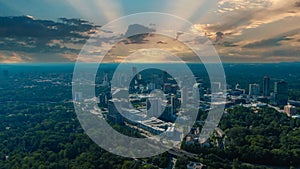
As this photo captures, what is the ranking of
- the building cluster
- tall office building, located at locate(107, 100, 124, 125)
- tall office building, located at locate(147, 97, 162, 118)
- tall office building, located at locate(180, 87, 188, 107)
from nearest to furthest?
1. tall office building, located at locate(107, 100, 124, 125)
2. the building cluster
3. tall office building, located at locate(147, 97, 162, 118)
4. tall office building, located at locate(180, 87, 188, 107)

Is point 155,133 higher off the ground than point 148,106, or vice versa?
point 148,106

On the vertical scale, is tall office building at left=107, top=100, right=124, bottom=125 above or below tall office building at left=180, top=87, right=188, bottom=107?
below

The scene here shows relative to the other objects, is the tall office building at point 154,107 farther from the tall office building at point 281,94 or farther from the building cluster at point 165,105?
the tall office building at point 281,94

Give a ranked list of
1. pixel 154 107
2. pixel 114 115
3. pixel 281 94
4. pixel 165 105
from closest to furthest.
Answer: pixel 114 115 < pixel 165 105 < pixel 154 107 < pixel 281 94

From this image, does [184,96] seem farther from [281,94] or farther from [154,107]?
[281,94]

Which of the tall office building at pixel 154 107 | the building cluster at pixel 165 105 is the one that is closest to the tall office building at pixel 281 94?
the building cluster at pixel 165 105

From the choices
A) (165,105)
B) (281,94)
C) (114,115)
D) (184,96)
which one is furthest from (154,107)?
(281,94)

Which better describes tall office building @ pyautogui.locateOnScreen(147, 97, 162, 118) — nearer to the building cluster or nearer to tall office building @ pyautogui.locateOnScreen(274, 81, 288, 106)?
the building cluster

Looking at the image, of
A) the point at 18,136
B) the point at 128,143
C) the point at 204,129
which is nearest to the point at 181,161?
the point at 128,143

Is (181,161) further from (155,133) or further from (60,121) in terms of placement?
(60,121)

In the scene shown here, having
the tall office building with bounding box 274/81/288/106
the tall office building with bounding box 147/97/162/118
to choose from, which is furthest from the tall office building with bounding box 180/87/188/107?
the tall office building with bounding box 274/81/288/106

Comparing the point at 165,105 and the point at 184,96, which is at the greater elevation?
the point at 184,96
